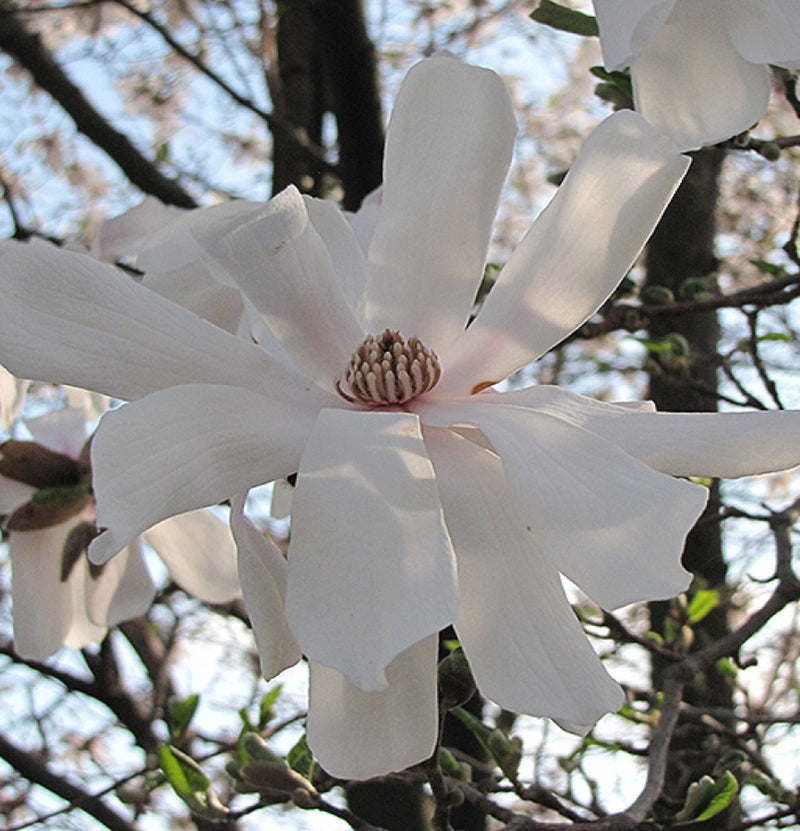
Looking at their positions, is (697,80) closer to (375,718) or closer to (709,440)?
(709,440)

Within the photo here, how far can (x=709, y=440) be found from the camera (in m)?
0.53

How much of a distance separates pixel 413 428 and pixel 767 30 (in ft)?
1.03

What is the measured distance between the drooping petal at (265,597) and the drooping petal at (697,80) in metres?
0.33

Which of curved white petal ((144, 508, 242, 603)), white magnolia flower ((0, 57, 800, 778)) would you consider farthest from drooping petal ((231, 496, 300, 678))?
curved white petal ((144, 508, 242, 603))

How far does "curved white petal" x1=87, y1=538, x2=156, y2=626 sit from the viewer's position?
100 centimetres

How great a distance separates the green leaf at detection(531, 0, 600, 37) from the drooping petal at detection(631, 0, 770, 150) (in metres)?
0.13

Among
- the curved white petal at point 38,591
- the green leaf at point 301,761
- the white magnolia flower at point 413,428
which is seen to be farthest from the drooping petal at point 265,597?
the curved white petal at point 38,591

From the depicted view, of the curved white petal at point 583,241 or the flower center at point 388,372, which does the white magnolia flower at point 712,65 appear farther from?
the flower center at point 388,372

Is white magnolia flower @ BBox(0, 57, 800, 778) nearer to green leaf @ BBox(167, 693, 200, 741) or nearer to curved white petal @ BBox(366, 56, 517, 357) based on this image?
curved white petal @ BBox(366, 56, 517, 357)

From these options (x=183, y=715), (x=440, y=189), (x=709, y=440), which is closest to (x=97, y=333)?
(x=440, y=189)

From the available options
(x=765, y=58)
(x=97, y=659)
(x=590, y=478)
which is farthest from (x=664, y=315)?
(x=97, y=659)

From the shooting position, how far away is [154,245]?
72 cm

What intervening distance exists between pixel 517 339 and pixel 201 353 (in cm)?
18

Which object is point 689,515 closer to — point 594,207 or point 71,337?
point 594,207
